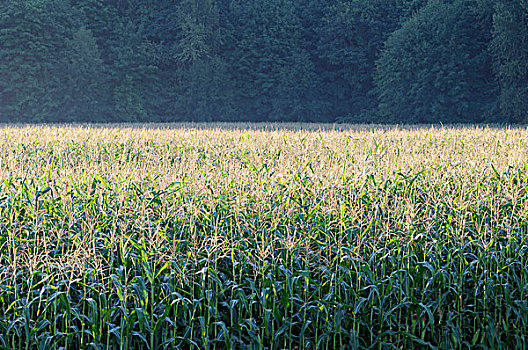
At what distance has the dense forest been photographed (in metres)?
36.4

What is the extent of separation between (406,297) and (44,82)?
38.2 meters

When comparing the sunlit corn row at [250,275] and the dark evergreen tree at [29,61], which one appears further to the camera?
the dark evergreen tree at [29,61]

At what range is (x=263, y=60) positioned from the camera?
42.5 m

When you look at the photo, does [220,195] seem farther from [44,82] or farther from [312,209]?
[44,82]

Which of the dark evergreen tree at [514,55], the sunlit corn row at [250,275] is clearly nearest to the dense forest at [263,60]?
the dark evergreen tree at [514,55]

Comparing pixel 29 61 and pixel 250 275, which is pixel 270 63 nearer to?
pixel 29 61

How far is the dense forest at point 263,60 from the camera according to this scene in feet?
119

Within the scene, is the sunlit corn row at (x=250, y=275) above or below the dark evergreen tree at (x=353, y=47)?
below

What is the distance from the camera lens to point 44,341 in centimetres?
408

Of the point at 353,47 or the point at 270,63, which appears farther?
the point at 353,47

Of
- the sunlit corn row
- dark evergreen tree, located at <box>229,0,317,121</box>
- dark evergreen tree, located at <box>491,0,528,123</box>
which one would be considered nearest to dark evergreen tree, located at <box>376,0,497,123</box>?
dark evergreen tree, located at <box>491,0,528,123</box>

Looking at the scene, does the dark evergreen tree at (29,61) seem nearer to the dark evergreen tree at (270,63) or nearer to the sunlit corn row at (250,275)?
the dark evergreen tree at (270,63)

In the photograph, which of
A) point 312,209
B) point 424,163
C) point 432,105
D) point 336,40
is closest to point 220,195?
point 312,209

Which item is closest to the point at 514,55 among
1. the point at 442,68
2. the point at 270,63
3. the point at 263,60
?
the point at 442,68
